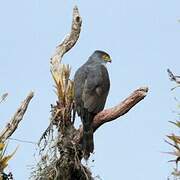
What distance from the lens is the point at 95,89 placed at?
847 cm

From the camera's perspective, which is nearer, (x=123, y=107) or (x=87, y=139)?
(x=123, y=107)

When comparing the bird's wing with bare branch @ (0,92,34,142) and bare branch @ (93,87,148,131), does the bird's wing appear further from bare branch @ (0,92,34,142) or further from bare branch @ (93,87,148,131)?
bare branch @ (0,92,34,142)

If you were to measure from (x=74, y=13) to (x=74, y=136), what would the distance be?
5.63ft

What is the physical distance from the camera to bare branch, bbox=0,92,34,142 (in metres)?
6.93

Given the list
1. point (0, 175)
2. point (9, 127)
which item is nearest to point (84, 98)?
point (9, 127)

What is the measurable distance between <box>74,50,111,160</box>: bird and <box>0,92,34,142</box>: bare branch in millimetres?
981

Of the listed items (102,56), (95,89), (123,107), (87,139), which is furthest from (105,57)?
(123,107)

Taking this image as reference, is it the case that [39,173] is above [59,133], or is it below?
below

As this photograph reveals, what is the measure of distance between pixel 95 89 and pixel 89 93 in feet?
0.37

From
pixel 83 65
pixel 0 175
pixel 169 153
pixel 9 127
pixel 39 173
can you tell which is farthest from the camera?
pixel 83 65

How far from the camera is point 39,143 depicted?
7625 mm

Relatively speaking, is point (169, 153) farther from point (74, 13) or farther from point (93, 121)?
point (74, 13)

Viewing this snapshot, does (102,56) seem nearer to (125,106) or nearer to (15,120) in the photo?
(125,106)

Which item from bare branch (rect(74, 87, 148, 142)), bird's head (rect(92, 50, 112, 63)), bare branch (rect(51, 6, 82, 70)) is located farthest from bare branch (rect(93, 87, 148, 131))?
bird's head (rect(92, 50, 112, 63))
